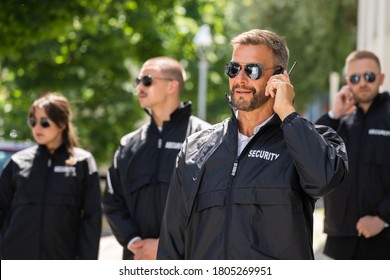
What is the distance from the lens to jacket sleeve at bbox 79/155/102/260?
720 cm

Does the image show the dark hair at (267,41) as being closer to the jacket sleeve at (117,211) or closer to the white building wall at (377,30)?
the jacket sleeve at (117,211)

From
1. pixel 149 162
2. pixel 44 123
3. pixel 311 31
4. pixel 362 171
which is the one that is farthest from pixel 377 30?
pixel 311 31

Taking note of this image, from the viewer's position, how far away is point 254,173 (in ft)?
14.5

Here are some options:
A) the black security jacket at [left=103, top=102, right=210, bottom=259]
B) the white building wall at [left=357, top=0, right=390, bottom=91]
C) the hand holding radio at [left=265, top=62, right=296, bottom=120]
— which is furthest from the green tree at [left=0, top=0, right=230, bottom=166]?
the hand holding radio at [left=265, top=62, right=296, bottom=120]

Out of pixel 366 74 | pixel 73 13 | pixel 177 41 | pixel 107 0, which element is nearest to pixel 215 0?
pixel 177 41

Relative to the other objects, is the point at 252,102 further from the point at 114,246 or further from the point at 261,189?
the point at 114,246

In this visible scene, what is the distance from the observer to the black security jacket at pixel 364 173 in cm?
713

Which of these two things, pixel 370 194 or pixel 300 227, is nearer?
pixel 300 227

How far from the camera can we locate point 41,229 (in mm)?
7102

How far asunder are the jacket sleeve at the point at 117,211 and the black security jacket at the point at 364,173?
1.78 metres

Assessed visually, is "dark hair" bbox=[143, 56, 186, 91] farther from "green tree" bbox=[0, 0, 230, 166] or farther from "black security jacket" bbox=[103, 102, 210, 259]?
"green tree" bbox=[0, 0, 230, 166]

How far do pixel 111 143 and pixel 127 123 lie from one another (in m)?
0.76

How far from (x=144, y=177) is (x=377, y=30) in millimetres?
10458

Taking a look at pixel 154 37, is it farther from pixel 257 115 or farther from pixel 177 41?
pixel 257 115
